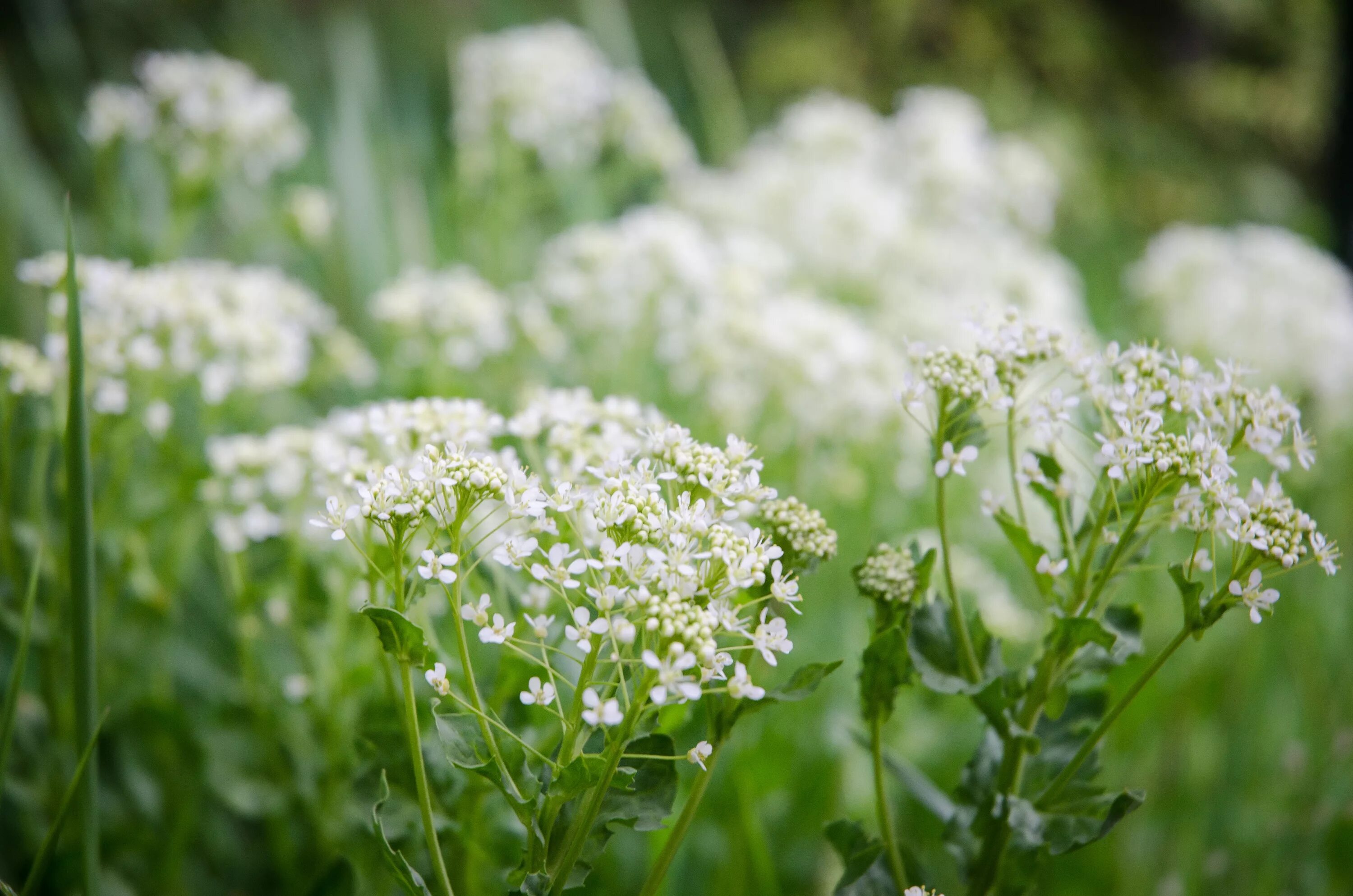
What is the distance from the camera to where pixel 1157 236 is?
13.7 ft

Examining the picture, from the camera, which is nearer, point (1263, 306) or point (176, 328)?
point (176, 328)

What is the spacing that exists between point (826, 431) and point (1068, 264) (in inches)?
95.5

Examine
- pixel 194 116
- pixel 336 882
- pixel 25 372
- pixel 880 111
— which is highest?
pixel 880 111

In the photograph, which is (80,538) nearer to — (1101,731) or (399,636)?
(399,636)

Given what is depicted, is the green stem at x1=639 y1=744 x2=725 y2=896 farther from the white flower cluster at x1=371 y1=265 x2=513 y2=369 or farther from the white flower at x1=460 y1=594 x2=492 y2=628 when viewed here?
the white flower cluster at x1=371 y1=265 x2=513 y2=369

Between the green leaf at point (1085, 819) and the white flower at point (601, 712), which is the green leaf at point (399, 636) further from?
the green leaf at point (1085, 819)

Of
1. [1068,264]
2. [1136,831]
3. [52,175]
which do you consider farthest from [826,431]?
[1068,264]

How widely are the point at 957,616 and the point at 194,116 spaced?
1.18m

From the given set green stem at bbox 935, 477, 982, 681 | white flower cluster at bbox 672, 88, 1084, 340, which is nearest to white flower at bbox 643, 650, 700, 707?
green stem at bbox 935, 477, 982, 681

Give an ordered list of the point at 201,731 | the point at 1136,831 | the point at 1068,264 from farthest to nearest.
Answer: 1. the point at 1068,264
2. the point at 1136,831
3. the point at 201,731

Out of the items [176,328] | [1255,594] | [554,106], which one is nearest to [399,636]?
[1255,594]

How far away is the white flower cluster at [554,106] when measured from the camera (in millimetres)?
1588

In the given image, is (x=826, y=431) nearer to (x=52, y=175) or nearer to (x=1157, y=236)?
(x=52, y=175)

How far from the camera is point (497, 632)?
54 cm
